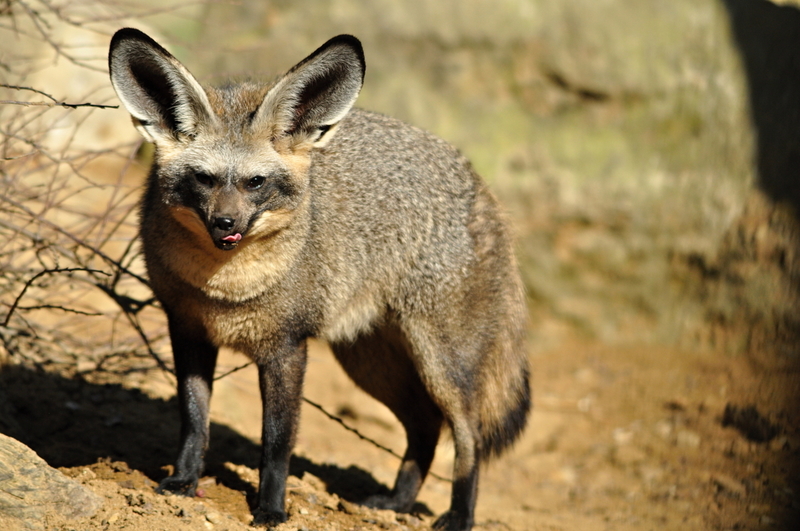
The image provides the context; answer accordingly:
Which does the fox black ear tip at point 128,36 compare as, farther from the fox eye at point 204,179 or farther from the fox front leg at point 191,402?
the fox front leg at point 191,402

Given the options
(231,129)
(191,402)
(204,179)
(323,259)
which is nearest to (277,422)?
(191,402)

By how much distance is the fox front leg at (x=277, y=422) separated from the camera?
4.25 m

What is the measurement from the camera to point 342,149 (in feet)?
16.0

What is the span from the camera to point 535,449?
762cm

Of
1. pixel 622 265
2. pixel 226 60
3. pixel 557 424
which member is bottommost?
pixel 557 424

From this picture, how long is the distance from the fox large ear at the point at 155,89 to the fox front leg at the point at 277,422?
1.26 m

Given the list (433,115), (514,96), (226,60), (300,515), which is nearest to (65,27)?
(226,60)

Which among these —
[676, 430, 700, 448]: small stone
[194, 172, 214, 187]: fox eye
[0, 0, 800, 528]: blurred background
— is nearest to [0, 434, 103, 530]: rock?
[194, 172, 214, 187]: fox eye

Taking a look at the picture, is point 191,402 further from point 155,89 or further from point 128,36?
point 128,36

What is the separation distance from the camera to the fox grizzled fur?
3.92m

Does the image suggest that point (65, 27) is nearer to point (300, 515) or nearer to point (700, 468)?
point (300, 515)

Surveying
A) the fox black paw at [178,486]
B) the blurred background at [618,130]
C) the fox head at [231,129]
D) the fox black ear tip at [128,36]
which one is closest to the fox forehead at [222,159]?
the fox head at [231,129]

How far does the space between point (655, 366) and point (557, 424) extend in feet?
4.22

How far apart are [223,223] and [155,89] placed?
0.81 m
